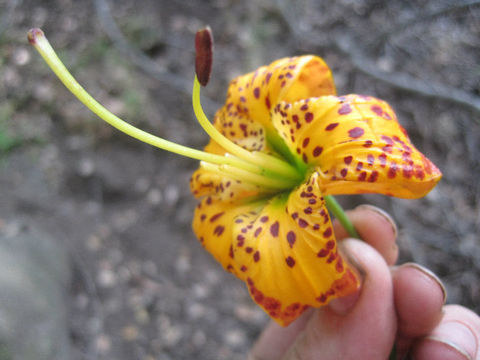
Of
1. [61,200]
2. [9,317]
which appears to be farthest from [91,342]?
[61,200]

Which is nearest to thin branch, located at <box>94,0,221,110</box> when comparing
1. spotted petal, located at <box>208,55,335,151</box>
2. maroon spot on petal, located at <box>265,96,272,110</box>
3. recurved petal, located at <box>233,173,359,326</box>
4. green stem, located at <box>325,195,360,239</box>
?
spotted petal, located at <box>208,55,335,151</box>

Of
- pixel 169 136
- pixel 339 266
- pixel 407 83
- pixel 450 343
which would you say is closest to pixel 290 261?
pixel 339 266

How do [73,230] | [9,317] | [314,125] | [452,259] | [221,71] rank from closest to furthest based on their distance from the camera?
[314,125] → [9,317] → [452,259] → [73,230] → [221,71]

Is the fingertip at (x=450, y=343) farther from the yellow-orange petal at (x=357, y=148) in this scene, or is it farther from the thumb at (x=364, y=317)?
the yellow-orange petal at (x=357, y=148)

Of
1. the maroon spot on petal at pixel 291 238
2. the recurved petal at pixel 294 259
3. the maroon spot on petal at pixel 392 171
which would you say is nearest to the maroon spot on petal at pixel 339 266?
the recurved petal at pixel 294 259

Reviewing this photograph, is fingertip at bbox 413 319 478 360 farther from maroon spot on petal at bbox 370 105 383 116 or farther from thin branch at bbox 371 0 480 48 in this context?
thin branch at bbox 371 0 480 48

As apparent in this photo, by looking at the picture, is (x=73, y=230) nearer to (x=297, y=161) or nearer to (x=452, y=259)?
(x=297, y=161)
